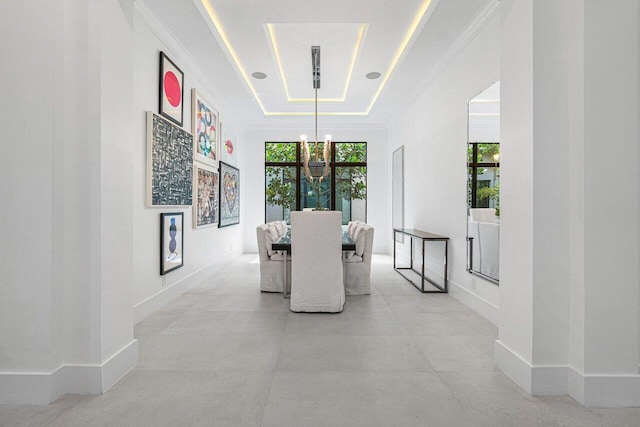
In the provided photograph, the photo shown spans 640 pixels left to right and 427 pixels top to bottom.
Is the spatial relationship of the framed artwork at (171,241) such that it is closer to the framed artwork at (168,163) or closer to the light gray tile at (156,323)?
the framed artwork at (168,163)

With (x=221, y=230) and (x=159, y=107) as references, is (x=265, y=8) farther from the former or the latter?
(x=221, y=230)

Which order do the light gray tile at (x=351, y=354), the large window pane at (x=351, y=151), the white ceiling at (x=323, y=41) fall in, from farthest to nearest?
the large window pane at (x=351, y=151) → the white ceiling at (x=323, y=41) → the light gray tile at (x=351, y=354)

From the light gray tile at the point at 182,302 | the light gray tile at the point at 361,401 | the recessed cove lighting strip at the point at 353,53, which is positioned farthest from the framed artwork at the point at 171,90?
the light gray tile at the point at 361,401

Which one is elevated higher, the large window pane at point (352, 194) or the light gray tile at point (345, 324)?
the large window pane at point (352, 194)

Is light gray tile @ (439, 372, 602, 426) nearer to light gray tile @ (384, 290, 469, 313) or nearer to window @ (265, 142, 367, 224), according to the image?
light gray tile @ (384, 290, 469, 313)

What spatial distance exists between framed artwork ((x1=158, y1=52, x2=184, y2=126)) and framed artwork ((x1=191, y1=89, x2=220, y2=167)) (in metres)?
0.38

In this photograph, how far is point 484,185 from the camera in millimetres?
3367

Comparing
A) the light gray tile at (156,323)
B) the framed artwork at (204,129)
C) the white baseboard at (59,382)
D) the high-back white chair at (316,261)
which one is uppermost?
the framed artwork at (204,129)

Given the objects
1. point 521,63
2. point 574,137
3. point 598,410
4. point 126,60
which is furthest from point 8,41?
point 598,410

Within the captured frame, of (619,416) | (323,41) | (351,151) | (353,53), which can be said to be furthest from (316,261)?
(351,151)

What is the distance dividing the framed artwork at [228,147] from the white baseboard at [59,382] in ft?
14.5

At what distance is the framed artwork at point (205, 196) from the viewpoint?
4660 millimetres

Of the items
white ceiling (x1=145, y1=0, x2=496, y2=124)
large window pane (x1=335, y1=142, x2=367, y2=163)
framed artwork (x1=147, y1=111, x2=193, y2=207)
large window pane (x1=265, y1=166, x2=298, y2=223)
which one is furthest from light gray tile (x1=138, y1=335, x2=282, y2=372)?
large window pane (x1=335, y1=142, x2=367, y2=163)

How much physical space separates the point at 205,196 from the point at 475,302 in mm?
3839
